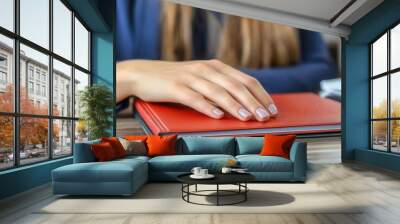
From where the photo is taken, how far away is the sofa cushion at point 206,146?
6.81 metres

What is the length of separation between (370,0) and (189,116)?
13.8ft

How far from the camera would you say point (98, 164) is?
5.14m

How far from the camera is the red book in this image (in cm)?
851

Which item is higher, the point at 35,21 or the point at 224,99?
the point at 35,21

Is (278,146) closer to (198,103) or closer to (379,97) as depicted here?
(198,103)

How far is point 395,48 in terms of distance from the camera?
7.98 meters

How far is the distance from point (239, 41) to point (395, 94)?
11.4ft

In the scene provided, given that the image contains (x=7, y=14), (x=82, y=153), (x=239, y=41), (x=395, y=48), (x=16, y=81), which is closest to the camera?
(x=7, y=14)

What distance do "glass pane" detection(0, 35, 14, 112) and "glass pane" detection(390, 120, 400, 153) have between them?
686cm

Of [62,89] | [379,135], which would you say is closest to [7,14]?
[62,89]

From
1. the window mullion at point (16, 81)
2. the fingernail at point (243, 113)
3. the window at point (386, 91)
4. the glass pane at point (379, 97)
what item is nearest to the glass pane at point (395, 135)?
the window at point (386, 91)

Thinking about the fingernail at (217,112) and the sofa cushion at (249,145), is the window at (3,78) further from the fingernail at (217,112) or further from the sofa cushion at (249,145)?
the fingernail at (217,112)

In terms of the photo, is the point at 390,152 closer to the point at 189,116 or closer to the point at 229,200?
the point at 189,116

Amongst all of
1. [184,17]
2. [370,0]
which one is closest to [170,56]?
[184,17]
